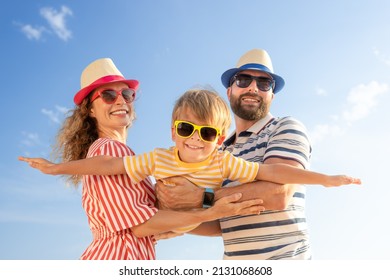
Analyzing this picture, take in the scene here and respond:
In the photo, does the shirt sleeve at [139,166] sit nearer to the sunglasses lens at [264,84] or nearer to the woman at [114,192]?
the woman at [114,192]

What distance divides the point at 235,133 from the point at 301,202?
1.64 meters

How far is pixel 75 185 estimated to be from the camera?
6277 millimetres

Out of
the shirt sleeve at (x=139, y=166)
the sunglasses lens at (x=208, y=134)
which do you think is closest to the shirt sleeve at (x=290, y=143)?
the sunglasses lens at (x=208, y=134)

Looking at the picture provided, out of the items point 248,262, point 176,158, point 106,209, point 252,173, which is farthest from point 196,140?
point 248,262

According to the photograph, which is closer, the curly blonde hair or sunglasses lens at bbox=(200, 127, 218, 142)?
sunglasses lens at bbox=(200, 127, 218, 142)

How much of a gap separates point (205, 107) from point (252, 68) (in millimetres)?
2133

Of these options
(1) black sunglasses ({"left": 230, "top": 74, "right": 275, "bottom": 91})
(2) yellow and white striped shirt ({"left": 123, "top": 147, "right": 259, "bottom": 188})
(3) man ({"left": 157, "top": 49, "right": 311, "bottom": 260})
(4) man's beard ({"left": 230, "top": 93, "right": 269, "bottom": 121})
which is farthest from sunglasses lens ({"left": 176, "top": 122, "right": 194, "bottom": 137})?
(1) black sunglasses ({"left": 230, "top": 74, "right": 275, "bottom": 91})

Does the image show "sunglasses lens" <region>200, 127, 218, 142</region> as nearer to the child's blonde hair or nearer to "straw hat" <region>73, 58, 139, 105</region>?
the child's blonde hair

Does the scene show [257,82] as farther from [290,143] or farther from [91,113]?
[91,113]

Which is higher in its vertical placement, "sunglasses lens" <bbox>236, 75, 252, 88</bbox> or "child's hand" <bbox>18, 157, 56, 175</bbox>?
"sunglasses lens" <bbox>236, 75, 252, 88</bbox>

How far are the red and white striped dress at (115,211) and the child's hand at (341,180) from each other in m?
1.94

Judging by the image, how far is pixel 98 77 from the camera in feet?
18.9

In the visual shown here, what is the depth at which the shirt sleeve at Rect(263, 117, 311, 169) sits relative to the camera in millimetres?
5531

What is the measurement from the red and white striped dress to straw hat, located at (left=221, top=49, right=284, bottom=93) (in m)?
2.69
